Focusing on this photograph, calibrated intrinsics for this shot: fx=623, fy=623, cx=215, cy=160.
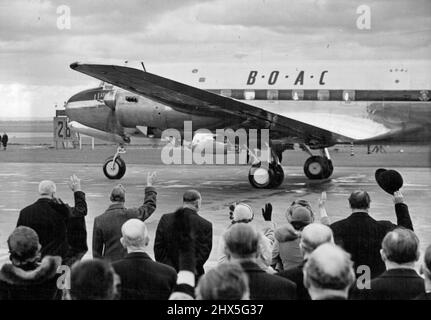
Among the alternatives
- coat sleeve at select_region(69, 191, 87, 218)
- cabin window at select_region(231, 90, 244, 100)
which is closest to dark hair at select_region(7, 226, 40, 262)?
coat sleeve at select_region(69, 191, 87, 218)

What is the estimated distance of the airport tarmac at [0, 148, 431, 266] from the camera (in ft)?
43.8

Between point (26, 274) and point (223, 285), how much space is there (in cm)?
211

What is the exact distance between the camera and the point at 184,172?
2536 cm

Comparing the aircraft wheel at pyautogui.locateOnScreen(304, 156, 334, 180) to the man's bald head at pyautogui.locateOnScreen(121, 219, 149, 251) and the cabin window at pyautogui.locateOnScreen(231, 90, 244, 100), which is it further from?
the man's bald head at pyautogui.locateOnScreen(121, 219, 149, 251)

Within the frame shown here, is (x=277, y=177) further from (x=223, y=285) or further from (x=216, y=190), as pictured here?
(x=223, y=285)

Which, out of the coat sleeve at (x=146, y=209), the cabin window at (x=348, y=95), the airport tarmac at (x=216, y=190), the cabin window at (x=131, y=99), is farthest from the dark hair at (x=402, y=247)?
the cabin window at (x=131, y=99)

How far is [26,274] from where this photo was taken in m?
4.79

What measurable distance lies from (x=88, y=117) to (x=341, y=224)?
14.7 metres

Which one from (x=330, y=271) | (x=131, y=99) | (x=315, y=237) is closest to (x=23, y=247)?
(x=315, y=237)

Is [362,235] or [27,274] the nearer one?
[27,274]

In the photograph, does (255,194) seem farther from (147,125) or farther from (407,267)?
(407,267)

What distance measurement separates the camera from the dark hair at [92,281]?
11.9 feet

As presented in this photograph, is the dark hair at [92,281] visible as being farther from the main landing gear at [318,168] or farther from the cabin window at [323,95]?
the main landing gear at [318,168]

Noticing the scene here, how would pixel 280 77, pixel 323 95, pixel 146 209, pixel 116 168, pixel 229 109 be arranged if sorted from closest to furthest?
pixel 146 209
pixel 229 109
pixel 323 95
pixel 280 77
pixel 116 168
